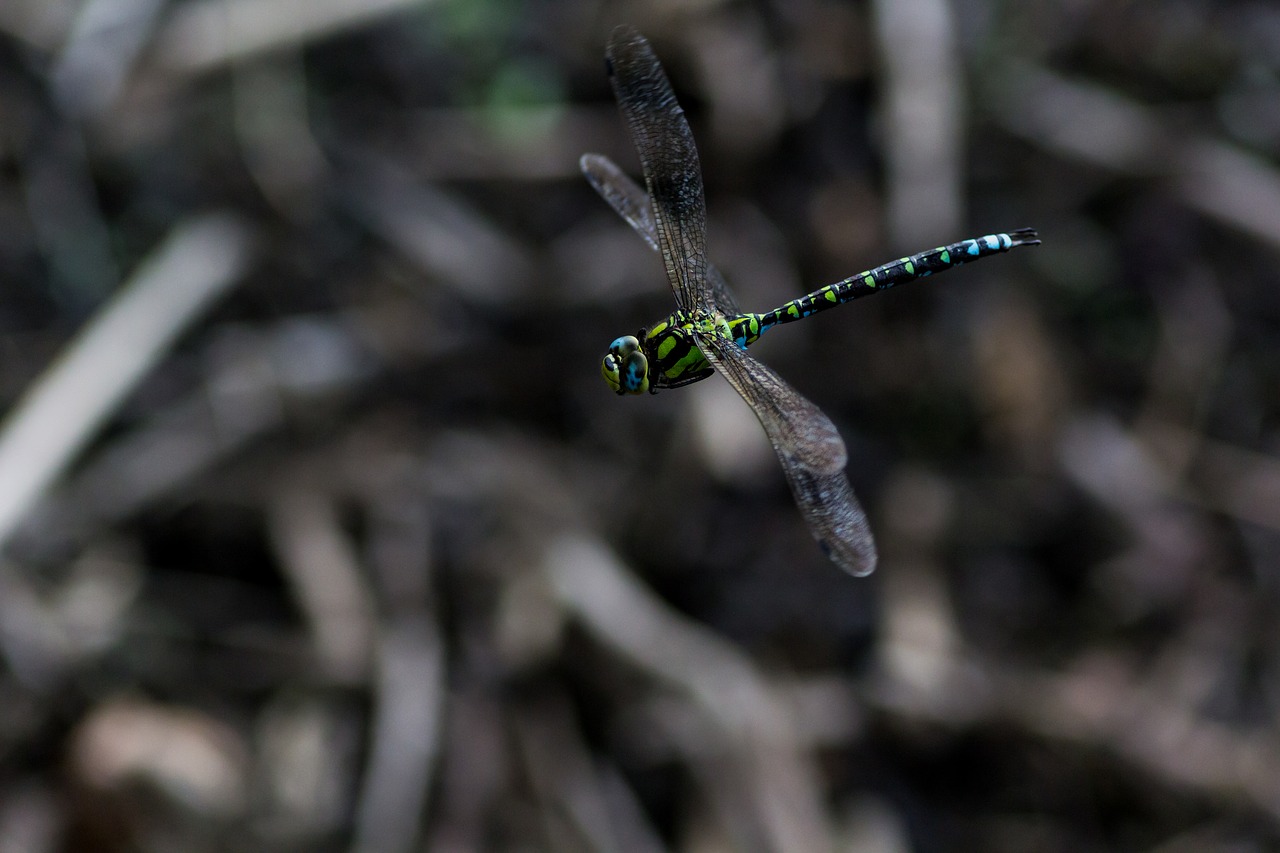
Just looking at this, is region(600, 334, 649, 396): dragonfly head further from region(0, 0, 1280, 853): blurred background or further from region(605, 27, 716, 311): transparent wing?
region(0, 0, 1280, 853): blurred background

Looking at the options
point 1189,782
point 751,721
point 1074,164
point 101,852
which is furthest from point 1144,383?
point 101,852

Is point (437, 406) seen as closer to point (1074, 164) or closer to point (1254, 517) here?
point (1074, 164)

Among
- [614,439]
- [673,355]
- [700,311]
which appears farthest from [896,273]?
[614,439]

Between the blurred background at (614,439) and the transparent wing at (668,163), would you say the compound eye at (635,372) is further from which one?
the blurred background at (614,439)

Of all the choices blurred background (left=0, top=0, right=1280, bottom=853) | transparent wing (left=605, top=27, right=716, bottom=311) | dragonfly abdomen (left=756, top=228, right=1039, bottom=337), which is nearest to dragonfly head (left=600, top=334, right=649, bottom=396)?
transparent wing (left=605, top=27, right=716, bottom=311)

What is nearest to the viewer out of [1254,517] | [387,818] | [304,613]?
[387,818]

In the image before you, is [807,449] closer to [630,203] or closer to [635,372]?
[635,372]
